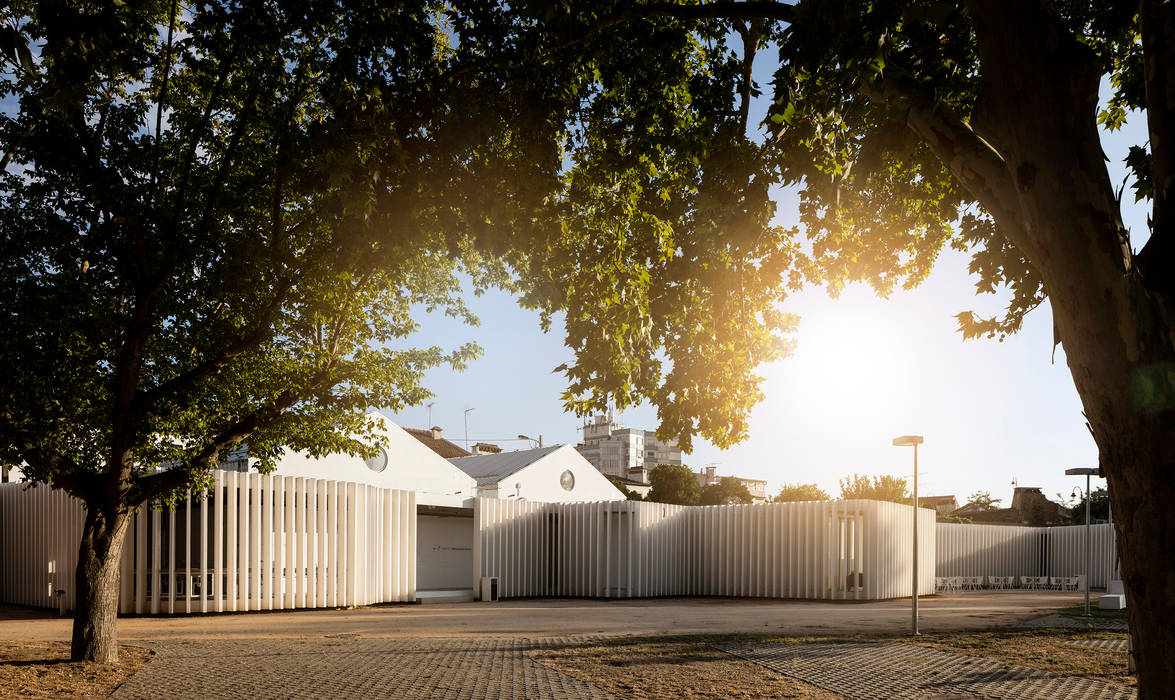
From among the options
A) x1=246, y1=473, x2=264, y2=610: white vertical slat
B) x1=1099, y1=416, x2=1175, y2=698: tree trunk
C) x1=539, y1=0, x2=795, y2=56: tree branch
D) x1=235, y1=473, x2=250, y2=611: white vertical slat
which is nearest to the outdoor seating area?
x1=246, y1=473, x2=264, y2=610: white vertical slat

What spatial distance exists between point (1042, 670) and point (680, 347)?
16.3 feet

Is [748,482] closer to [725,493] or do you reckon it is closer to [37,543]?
[725,493]

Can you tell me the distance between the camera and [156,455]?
32.8ft

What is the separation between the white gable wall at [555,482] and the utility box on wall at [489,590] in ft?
43.2

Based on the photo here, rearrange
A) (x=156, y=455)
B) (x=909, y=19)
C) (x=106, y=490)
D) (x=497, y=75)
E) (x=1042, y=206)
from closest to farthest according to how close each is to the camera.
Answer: (x=1042, y=206)
(x=909, y=19)
(x=497, y=75)
(x=106, y=490)
(x=156, y=455)

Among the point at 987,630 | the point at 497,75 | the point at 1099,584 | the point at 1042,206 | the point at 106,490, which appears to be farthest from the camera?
the point at 1099,584

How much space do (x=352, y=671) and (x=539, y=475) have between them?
2871 centimetres

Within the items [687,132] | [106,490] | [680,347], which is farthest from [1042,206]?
[106,490]

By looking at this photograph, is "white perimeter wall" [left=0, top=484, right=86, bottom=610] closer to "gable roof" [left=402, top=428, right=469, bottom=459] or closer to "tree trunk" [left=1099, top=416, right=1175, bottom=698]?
"tree trunk" [left=1099, top=416, right=1175, bottom=698]

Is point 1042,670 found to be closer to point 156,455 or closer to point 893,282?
point 893,282

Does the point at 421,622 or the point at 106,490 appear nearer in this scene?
the point at 106,490

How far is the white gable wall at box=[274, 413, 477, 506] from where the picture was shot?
1105 inches

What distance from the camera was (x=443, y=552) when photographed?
2588 centimetres

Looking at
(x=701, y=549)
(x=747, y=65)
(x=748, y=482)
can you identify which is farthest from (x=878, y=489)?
(x=748, y=482)
